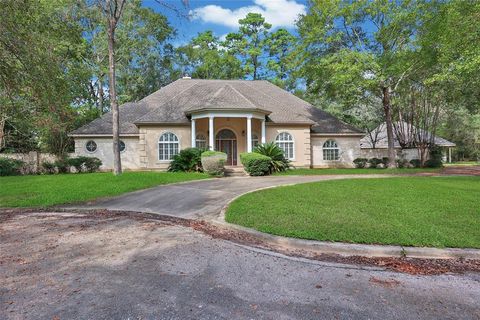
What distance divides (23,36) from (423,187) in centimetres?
1263

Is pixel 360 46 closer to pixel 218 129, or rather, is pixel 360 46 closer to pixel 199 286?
pixel 218 129

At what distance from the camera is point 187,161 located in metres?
17.9

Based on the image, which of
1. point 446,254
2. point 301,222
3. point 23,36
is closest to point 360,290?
point 446,254

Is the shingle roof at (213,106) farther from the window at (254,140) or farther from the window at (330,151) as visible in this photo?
the window at (254,140)

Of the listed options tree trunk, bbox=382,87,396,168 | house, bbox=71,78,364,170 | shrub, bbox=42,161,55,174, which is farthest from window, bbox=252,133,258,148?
shrub, bbox=42,161,55,174

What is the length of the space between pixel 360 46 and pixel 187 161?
1457cm

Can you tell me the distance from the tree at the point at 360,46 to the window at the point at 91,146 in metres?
16.1

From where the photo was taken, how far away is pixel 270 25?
41656 millimetres

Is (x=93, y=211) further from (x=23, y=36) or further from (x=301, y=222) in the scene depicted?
(x=301, y=222)

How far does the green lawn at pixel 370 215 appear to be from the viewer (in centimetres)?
520

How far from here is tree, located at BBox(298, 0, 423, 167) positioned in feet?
63.1

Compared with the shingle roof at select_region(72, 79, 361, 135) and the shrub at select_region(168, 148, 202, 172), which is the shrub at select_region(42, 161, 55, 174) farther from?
the shrub at select_region(168, 148, 202, 172)

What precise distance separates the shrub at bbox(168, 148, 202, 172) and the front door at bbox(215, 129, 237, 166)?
4.30 metres

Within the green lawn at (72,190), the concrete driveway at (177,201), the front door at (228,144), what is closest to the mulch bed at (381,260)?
the concrete driveway at (177,201)
